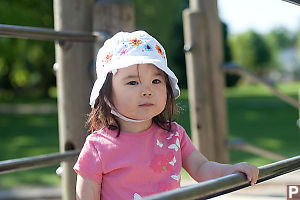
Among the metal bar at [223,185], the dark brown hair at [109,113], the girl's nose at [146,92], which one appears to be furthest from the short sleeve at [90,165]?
the metal bar at [223,185]

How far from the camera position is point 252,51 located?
187 ft

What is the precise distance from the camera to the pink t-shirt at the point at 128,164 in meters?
1.63

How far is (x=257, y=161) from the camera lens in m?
6.88

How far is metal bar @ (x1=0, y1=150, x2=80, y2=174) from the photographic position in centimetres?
178

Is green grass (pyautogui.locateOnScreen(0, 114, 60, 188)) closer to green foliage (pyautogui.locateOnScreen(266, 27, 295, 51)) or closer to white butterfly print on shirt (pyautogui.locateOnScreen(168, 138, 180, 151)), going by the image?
white butterfly print on shirt (pyautogui.locateOnScreen(168, 138, 180, 151))

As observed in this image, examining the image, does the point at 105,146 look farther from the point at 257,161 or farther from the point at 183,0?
the point at 183,0

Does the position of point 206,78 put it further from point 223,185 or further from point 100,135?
point 223,185

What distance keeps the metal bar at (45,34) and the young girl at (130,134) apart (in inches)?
15.1

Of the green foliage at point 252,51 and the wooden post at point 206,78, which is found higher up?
Result: the wooden post at point 206,78

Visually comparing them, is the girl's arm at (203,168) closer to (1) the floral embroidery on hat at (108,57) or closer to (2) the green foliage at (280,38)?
(1) the floral embroidery on hat at (108,57)

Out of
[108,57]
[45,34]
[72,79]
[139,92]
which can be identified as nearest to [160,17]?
[72,79]

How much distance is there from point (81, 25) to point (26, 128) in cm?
1027

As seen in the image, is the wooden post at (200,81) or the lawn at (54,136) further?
the lawn at (54,136)

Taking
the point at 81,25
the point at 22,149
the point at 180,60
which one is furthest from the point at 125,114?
the point at 180,60
